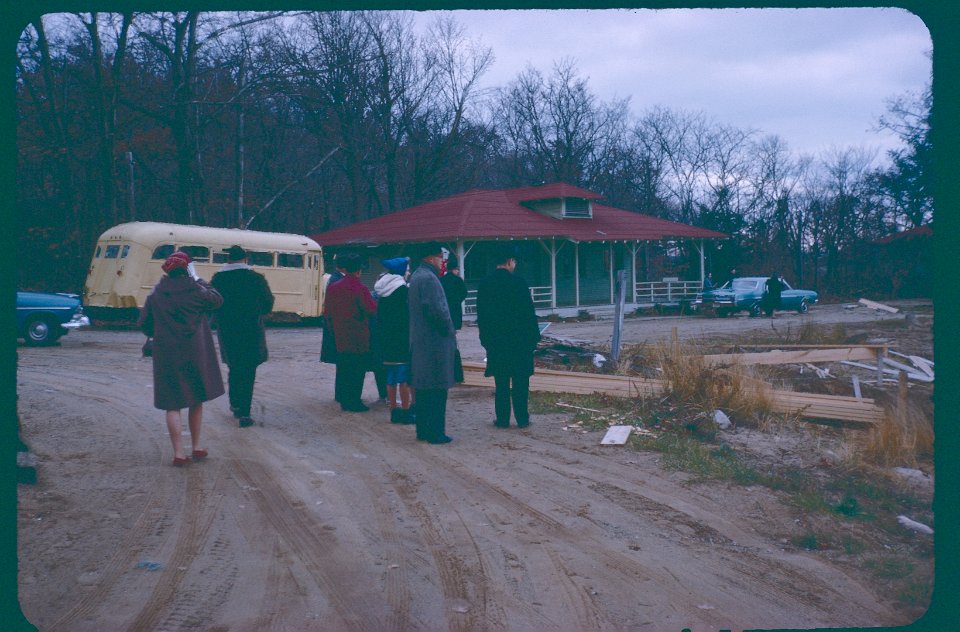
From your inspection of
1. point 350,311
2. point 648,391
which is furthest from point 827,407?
point 350,311

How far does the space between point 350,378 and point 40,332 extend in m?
10.3

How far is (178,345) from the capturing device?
22.1ft

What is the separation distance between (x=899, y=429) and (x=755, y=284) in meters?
22.7

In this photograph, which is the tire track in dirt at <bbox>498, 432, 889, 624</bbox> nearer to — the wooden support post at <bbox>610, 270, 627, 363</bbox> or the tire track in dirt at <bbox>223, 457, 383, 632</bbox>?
the tire track in dirt at <bbox>223, 457, 383, 632</bbox>

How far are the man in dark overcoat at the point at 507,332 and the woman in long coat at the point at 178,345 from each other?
2933mm

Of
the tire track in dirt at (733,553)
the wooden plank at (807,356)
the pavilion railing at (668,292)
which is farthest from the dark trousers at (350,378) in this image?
the pavilion railing at (668,292)

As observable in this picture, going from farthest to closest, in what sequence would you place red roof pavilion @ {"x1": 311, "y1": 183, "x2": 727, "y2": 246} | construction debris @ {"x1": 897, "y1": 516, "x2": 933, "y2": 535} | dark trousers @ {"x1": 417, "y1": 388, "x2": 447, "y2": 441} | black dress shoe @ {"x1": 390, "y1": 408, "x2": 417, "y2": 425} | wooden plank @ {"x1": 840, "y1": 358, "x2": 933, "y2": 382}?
1. red roof pavilion @ {"x1": 311, "y1": 183, "x2": 727, "y2": 246}
2. wooden plank @ {"x1": 840, "y1": 358, "x2": 933, "y2": 382}
3. black dress shoe @ {"x1": 390, "y1": 408, "x2": 417, "y2": 425}
4. dark trousers @ {"x1": 417, "y1": 388, "x2": 447, "y2": 441}
5. construction debris @ {"x1": 897, "y1": 516, "x2": 933, "y2": 535}

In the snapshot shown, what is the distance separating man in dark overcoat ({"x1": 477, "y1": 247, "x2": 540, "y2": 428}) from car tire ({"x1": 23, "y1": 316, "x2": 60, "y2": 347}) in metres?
11.9

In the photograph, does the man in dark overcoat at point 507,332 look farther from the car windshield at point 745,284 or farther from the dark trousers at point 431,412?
the car windshield at point 745,284

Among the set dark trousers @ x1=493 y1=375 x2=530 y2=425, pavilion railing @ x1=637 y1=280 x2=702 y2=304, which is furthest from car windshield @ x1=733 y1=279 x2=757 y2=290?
dark trousers @ x1=493 y1=375 x2=530 y2=425

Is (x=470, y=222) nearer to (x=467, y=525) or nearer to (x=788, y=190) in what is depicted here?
(x=788, y=190)

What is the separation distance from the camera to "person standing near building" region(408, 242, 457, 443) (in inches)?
305

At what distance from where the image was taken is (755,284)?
2908cm

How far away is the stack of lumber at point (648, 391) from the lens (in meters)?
8.71
